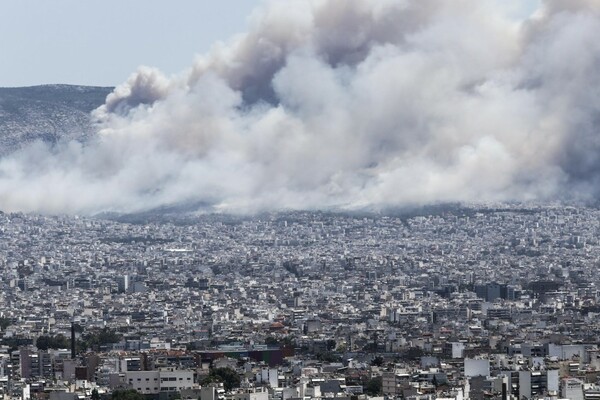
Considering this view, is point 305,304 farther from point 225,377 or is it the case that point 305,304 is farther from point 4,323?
point 225,377

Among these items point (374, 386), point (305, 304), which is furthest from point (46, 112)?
point (374, 386)

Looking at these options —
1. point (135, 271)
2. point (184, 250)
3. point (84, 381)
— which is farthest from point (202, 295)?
point (84, 381)

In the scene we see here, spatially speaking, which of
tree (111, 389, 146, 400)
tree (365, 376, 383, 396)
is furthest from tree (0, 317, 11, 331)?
tree (111, 389, 146, 400)

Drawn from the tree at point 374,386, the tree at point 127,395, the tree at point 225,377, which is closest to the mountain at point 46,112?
the tree at point 225,377

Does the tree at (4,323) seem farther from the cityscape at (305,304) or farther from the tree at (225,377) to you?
the tree at (225,377)

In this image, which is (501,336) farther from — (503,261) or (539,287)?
(503,261)
